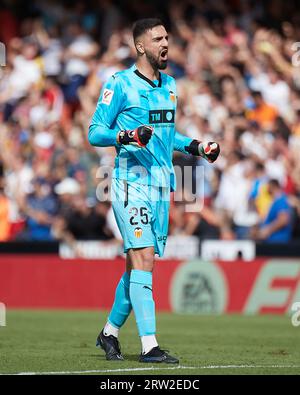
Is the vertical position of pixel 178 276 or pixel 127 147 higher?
pixel 127 147

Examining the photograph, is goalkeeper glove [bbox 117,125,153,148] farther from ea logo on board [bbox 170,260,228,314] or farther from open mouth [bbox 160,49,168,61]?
ea logo on board [bbox 170,260,228,314]

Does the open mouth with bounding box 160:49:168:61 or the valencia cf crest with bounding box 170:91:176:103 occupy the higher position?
the open mouth with bounding box 160:49:168:61

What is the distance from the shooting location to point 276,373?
8.15 metres

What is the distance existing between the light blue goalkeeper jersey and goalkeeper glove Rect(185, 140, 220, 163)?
0.87 ft

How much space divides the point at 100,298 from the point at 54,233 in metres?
1.69

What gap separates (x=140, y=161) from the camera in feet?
29.9

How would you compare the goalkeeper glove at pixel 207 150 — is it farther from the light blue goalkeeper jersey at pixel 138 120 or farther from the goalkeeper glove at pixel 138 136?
the goalkeeper glove at pixel 138 136

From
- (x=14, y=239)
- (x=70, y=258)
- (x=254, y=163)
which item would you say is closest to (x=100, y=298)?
(x=70, y=258)

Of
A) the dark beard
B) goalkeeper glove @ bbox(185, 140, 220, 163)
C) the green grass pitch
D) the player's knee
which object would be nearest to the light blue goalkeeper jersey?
the dark beard

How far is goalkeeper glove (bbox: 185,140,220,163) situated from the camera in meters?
9.18

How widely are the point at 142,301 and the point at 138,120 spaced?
1.59 meters

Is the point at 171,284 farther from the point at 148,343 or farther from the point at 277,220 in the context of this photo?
the point at 148,343

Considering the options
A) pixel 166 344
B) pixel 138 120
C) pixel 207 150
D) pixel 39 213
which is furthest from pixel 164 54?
pixel 39 213
